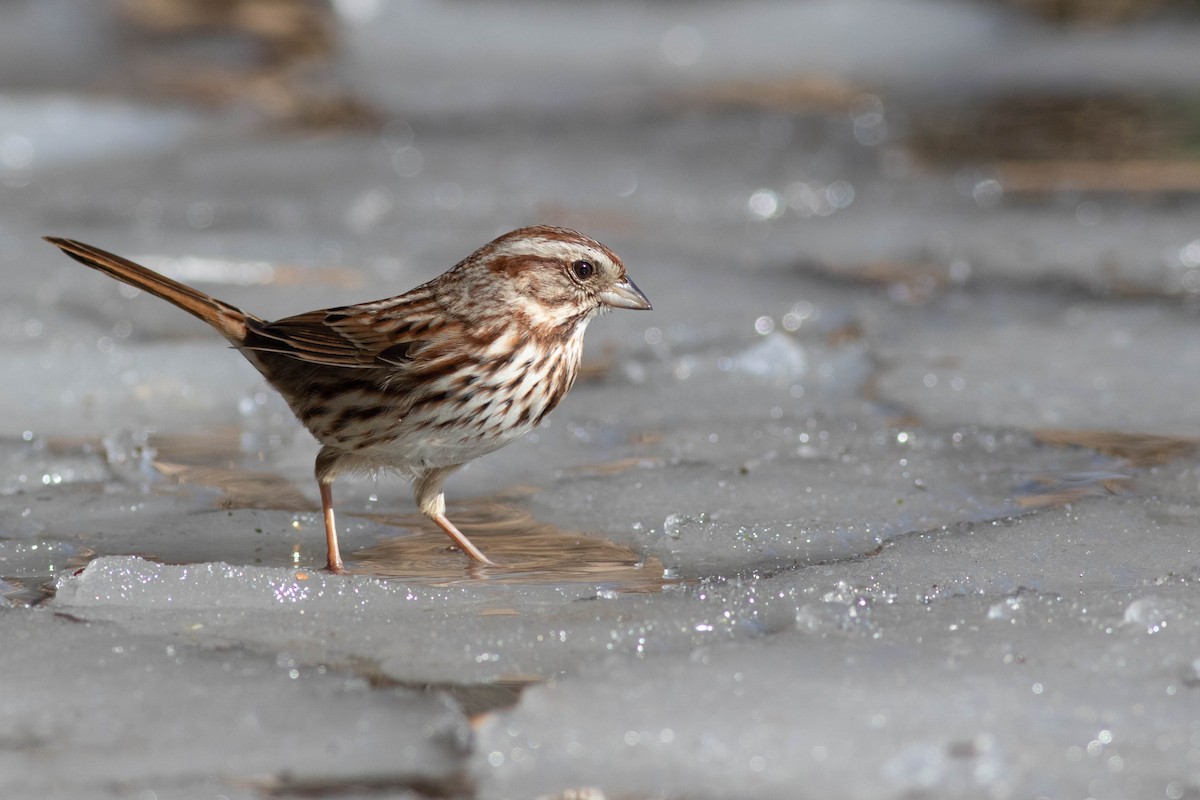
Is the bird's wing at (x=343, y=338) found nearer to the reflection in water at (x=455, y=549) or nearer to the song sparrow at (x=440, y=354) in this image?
the song sparrow at (x=440, y=354)

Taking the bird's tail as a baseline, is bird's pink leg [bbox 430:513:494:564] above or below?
below

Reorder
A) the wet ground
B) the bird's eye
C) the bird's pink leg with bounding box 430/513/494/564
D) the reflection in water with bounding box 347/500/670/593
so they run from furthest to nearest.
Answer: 1. the bird's eye
2. the bird's pink leg with bounding box 430/513/494/564
3. the reflection in water with bounding box 347/500/670/593
4. the wet ground

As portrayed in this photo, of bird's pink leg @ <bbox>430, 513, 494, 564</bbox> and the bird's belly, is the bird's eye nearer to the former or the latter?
the bird's belly

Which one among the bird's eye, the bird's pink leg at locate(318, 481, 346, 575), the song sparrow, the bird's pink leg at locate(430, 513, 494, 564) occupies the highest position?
the bird's eye

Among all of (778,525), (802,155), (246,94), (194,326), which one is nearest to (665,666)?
(778,525)

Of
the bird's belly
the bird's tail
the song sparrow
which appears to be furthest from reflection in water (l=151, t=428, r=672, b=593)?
the bird's tail

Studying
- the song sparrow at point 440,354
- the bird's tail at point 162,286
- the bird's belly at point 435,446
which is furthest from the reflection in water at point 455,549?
the bird's tail at point 162,286

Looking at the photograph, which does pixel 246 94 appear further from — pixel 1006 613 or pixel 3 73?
pixel 1006 613
